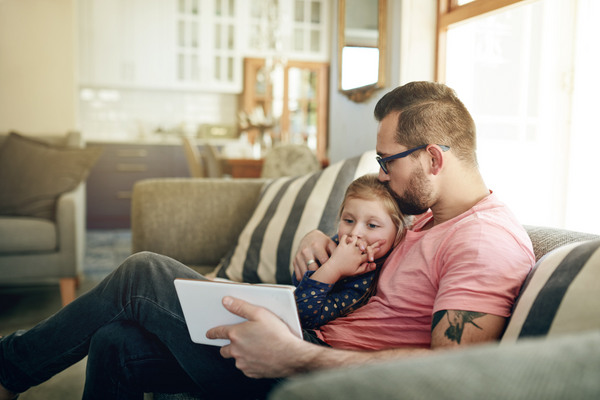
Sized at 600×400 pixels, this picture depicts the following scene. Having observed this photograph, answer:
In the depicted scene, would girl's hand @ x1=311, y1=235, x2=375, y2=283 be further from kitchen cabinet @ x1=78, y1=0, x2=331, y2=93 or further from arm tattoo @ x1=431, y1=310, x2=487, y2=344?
kitchen cabinet @ x1=78, y1=0, x2=331, y2=93

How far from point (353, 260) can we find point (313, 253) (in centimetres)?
17

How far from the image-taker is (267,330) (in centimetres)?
79

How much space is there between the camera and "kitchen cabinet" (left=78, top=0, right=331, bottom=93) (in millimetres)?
5219

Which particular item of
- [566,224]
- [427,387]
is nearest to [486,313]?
[427,387]

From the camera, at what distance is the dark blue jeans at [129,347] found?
0.94 metres

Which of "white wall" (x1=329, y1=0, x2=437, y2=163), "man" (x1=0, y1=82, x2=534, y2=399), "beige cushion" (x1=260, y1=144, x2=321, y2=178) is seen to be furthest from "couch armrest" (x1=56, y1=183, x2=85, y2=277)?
"white wall" (x1=329, y1=0, x2=437, y2=163)

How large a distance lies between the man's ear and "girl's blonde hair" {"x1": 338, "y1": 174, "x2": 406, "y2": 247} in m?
0.15

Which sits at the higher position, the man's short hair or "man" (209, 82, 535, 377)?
the man's short hair

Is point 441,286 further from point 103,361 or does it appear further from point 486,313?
point 103,361

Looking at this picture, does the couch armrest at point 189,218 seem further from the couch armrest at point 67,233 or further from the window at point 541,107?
the window at point 541,107

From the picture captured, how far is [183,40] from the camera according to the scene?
5527 millimetres

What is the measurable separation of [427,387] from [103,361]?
836 millimetres

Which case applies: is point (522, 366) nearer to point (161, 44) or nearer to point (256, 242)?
point (256, 242)

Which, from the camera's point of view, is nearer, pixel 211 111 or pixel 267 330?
pixel 267 330
